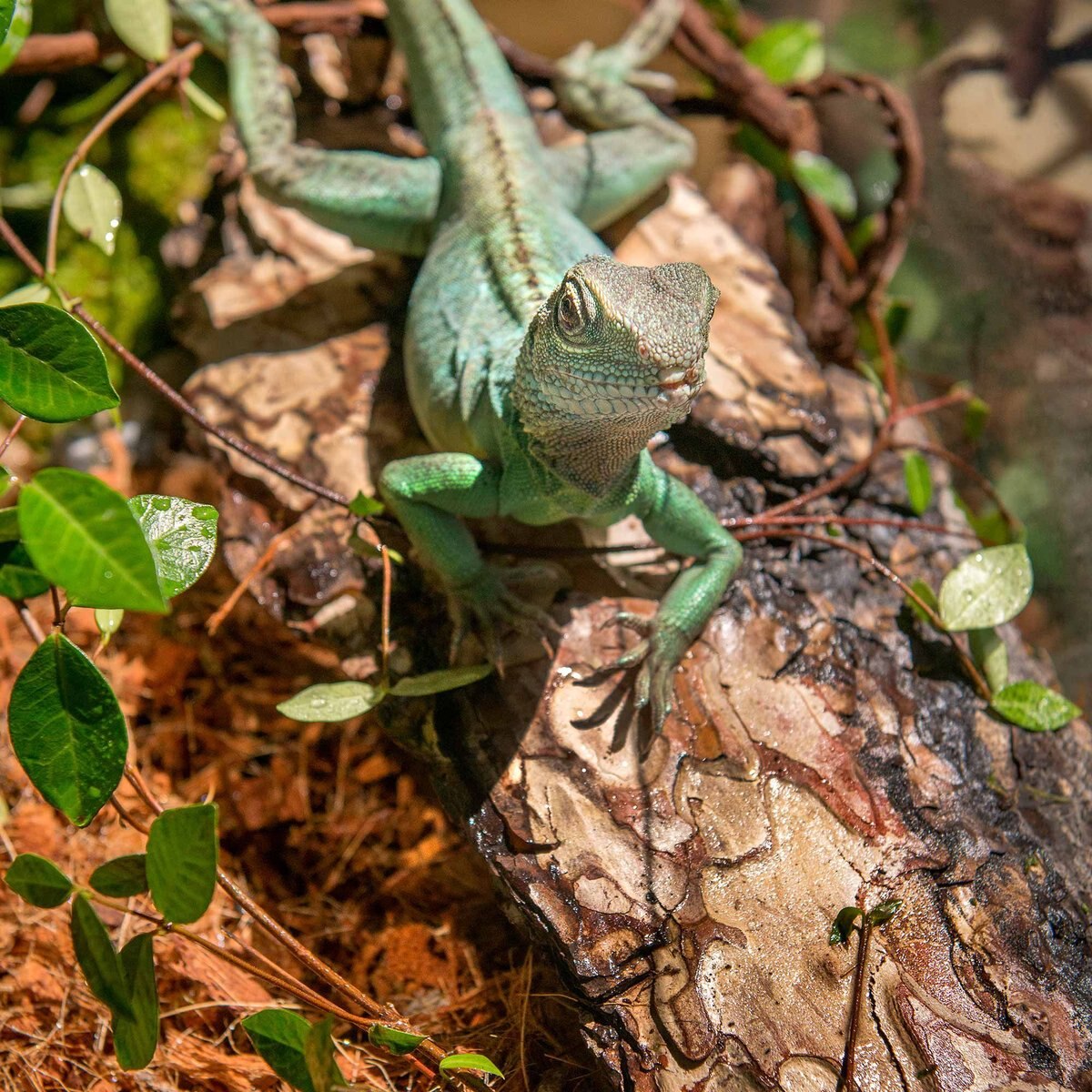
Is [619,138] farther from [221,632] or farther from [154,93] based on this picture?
[221,632]

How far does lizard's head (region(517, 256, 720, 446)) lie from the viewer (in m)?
2.40

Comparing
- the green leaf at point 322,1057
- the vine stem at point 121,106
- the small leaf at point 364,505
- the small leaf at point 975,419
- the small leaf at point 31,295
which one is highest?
the vine stem at point 121,106

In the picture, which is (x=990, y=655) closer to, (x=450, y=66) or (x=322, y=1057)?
(x=322, y=1057)

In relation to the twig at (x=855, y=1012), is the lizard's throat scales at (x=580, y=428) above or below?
above

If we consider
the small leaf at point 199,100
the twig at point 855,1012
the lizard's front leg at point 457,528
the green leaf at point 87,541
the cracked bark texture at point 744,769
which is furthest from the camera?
the small leaf at point 199,100

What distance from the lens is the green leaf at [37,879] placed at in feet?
6.61

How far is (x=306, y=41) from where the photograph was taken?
481cm

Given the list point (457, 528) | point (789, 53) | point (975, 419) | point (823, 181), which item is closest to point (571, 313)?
point (457, 528)

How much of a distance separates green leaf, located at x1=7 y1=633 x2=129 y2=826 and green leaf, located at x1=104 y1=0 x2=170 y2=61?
9.31 ft

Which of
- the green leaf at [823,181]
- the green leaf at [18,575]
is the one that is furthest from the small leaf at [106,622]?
the green leaf at [823,181]

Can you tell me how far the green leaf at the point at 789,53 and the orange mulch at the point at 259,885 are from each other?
144 inches

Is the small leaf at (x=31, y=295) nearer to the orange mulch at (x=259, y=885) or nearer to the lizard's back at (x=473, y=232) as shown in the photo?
the orange mulch at (x=259, y=885)

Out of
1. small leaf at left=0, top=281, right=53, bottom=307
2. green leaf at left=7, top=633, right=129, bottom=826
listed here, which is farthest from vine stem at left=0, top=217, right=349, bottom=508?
green leaf at left=7, top=633, right=129, bottom=826

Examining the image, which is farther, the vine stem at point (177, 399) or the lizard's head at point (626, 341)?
the vine stem at point (177, 399)
